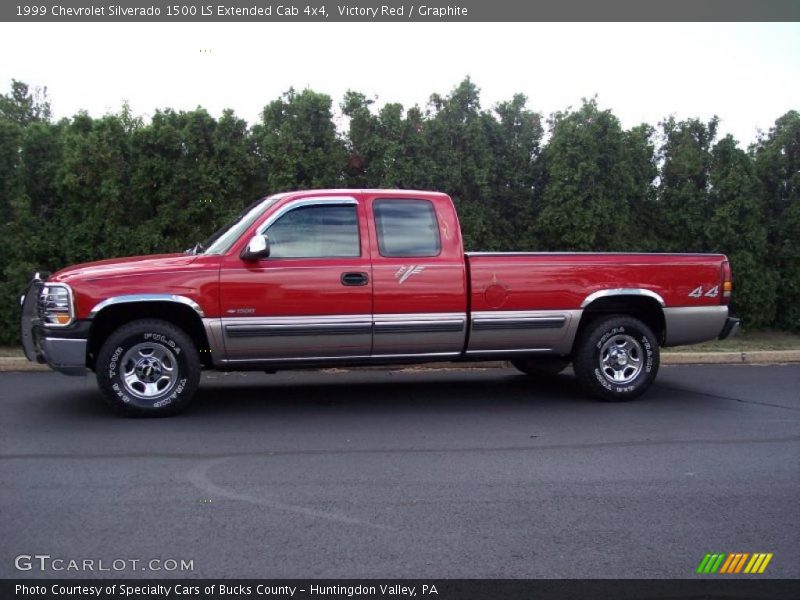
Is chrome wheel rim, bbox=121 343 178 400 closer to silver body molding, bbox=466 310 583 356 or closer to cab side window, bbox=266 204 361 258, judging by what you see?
cab side window, bbox=266 204 361 258

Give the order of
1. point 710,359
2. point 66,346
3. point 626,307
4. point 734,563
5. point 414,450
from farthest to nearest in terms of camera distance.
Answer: point 710,359
point 626,307
point 66,346
point 414,450
point 734,563

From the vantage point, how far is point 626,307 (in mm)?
7793

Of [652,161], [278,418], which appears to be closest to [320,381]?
[278,418]

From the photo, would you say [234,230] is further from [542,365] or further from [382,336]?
[542,365]

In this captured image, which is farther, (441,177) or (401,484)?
(441,177)

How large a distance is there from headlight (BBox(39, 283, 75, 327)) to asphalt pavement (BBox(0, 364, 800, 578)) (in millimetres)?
887

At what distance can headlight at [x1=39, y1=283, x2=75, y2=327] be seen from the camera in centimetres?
643

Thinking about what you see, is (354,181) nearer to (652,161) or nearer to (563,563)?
(652,161)

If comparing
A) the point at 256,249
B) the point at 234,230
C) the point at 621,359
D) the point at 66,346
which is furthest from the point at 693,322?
the point at 66,346

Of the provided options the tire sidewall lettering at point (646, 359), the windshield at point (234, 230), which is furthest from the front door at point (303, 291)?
the tire sidewall lettering at point (646, 359)

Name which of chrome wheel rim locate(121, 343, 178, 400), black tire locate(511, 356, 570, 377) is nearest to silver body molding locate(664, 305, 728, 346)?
black tire locate(511, 356, 570, 377)

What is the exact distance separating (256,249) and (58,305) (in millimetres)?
1731

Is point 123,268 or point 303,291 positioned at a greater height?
point 123,268
